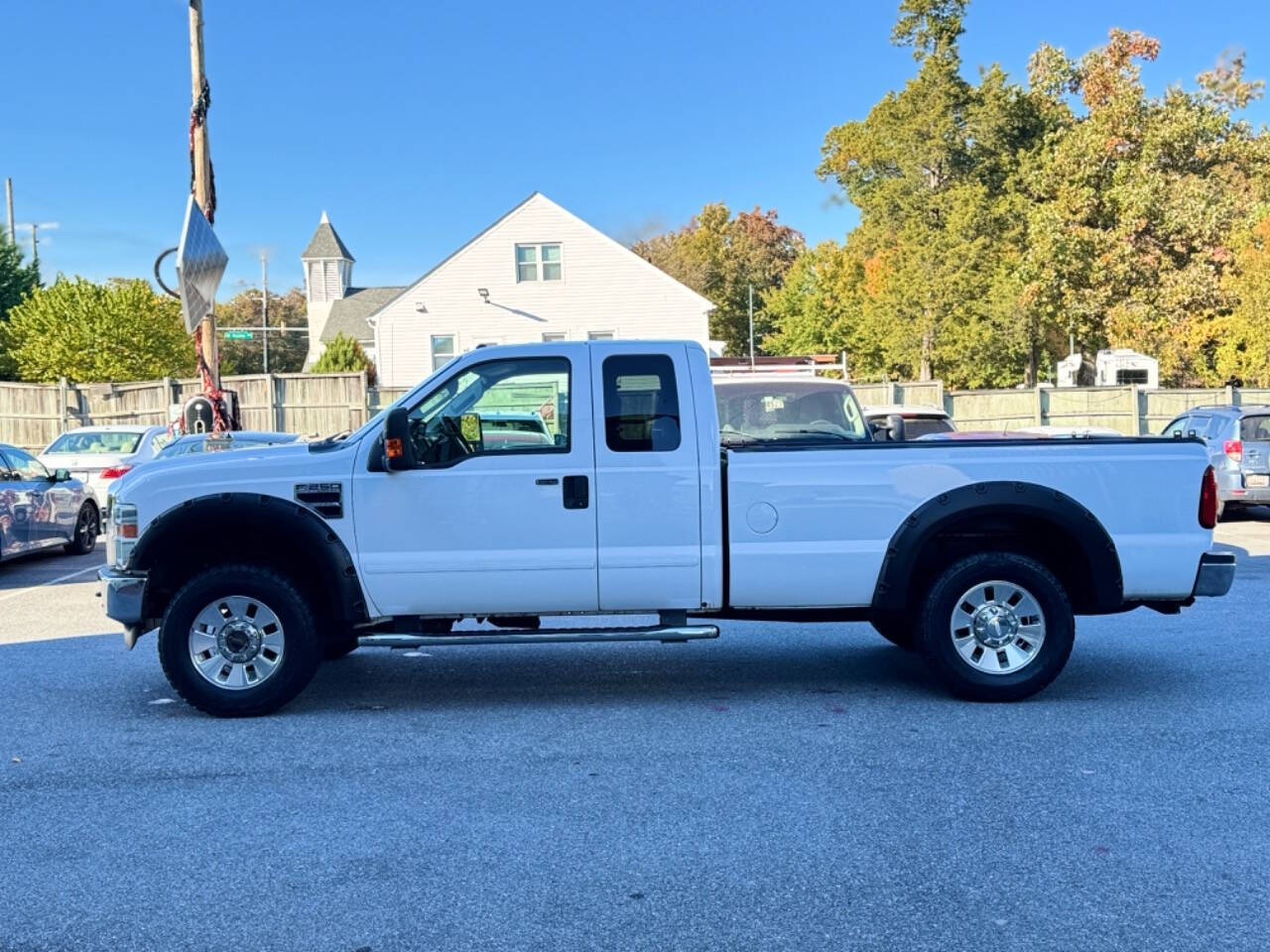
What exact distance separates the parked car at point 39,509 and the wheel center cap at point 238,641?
24.3 feet

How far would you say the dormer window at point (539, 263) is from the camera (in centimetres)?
3612

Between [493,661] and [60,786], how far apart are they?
3.18 meters

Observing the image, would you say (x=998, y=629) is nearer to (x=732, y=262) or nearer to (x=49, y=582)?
(x=49, y=582)

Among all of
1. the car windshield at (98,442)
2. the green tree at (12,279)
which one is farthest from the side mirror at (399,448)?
the green tree at (12,279)

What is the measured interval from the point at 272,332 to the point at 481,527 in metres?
93.4

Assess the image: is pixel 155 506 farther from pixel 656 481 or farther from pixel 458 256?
pixel 458 256

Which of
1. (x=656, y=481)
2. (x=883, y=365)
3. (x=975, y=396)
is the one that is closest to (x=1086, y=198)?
(x=975, y=396)

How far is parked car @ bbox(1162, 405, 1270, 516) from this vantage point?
1538cm

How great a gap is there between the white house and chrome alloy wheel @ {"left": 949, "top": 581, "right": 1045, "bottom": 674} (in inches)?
1172

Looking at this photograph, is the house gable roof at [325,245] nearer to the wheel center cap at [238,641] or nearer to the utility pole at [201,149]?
the utility pole at [201,149]

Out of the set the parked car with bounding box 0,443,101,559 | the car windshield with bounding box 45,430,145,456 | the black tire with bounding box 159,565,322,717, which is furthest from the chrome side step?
the car windshield with bounding box 45,430,145,456

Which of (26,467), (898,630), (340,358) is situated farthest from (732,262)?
(898,630)

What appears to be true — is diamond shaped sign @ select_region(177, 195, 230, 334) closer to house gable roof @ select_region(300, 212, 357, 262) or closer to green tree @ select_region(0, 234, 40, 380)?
green tree @ select_region(0, 234, 40, 380)

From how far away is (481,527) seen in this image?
Answer: 20.7 feet
